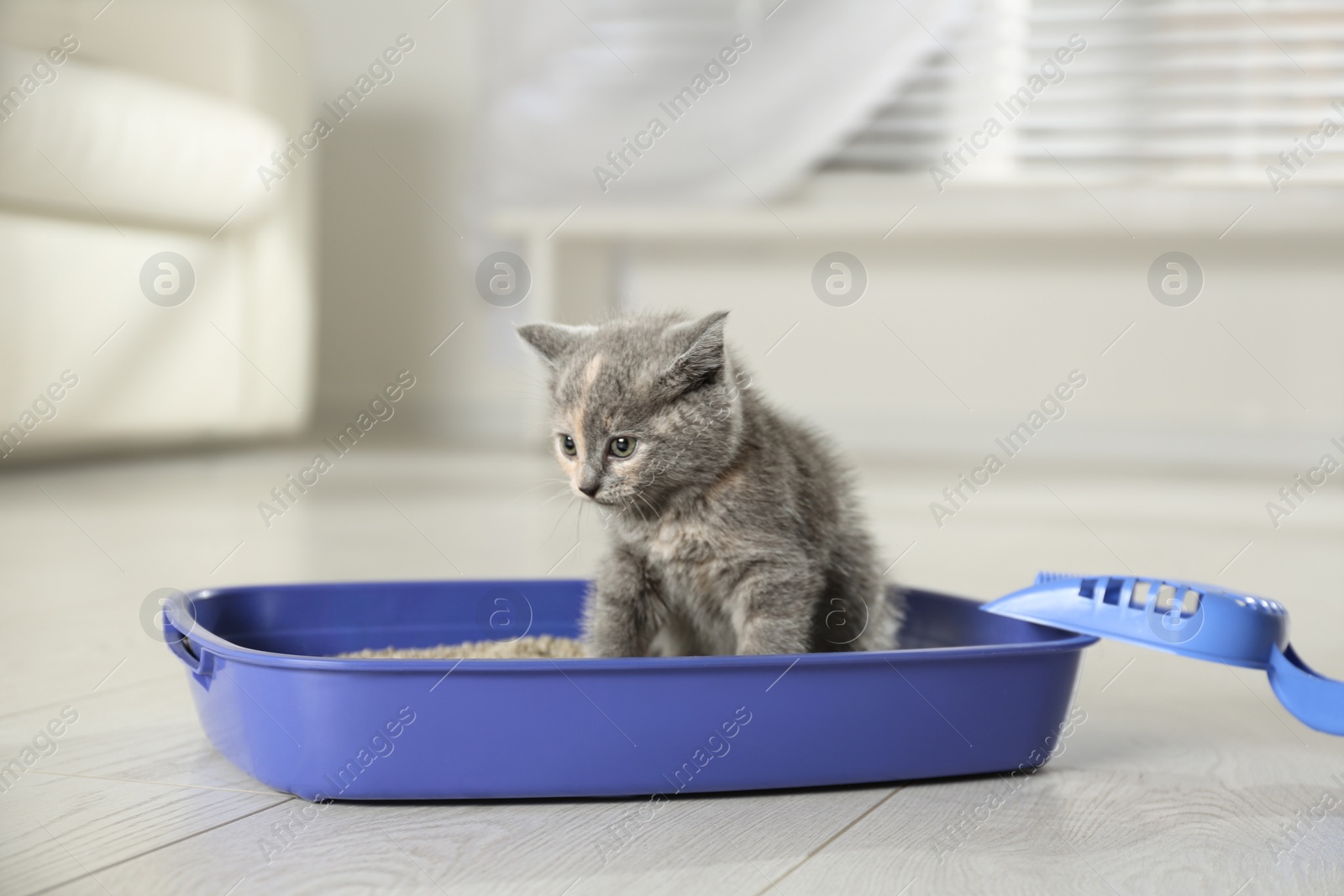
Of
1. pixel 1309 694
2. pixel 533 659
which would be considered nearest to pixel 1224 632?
pixel 1309 694

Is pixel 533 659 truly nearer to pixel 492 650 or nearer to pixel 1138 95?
pixel 492 650

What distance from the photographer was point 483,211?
16.5 feet

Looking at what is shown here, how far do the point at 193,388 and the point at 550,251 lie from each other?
1.31 metres

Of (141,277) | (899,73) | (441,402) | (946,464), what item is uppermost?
(899,73)

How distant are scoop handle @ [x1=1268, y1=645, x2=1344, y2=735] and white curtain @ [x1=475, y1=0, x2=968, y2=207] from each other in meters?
3.55

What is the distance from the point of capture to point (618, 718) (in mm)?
1042

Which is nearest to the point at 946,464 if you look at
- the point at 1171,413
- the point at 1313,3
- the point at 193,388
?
the point at 1171,413

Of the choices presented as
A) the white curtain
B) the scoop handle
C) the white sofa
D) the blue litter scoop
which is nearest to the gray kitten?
the blue litter scoop

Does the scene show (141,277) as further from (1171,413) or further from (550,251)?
(1171,413)

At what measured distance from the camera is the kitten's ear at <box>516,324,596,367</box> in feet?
4.23

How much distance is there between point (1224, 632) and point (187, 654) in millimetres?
911

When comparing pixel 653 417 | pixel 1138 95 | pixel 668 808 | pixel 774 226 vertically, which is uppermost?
pixel 1138 95

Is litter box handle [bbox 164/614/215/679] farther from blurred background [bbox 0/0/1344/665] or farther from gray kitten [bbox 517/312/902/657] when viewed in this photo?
blurred background [bbox 0/0/1344/665]

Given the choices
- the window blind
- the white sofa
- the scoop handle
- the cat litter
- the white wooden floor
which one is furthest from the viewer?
the window blind
